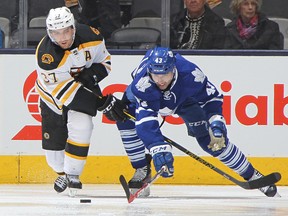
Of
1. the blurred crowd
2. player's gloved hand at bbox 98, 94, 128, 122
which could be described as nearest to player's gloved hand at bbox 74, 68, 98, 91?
player's gloved hand at bbox 98, 94, 128, 122

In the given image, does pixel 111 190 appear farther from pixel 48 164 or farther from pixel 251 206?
pixel 251 206

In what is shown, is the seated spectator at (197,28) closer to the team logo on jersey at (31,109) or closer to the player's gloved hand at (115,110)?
the team logo on jersey at (31,109)

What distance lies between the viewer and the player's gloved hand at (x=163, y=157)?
769 centimetres

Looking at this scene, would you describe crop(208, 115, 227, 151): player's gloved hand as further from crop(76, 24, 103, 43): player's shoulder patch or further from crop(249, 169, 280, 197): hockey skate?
crop(76, 24, 103, 43): player's shoulder patch

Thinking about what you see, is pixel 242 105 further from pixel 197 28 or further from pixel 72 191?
pixel 72 191

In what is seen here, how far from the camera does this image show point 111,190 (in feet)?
29.3

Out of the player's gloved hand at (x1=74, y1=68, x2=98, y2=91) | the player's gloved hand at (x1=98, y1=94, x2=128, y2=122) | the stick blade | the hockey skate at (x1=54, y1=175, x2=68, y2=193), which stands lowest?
the hockey skate at (x1=54, y1=175, x2=68, y2=193)

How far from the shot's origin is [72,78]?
27.5 ft

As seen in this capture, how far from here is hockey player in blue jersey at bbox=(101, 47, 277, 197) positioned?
304 inches

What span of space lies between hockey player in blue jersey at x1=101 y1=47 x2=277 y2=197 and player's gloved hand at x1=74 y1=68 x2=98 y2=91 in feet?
0.79

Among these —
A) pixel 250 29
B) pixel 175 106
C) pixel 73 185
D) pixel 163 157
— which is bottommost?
pixel 73 185

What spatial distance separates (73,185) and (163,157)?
35.8 inches

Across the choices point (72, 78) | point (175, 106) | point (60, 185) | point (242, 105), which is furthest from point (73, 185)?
point (242, 105)

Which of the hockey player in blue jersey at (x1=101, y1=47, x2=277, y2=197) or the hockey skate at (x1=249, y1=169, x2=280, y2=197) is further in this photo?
the hockey skate at (x1=249, y1=169, x2=280, y2=197)
